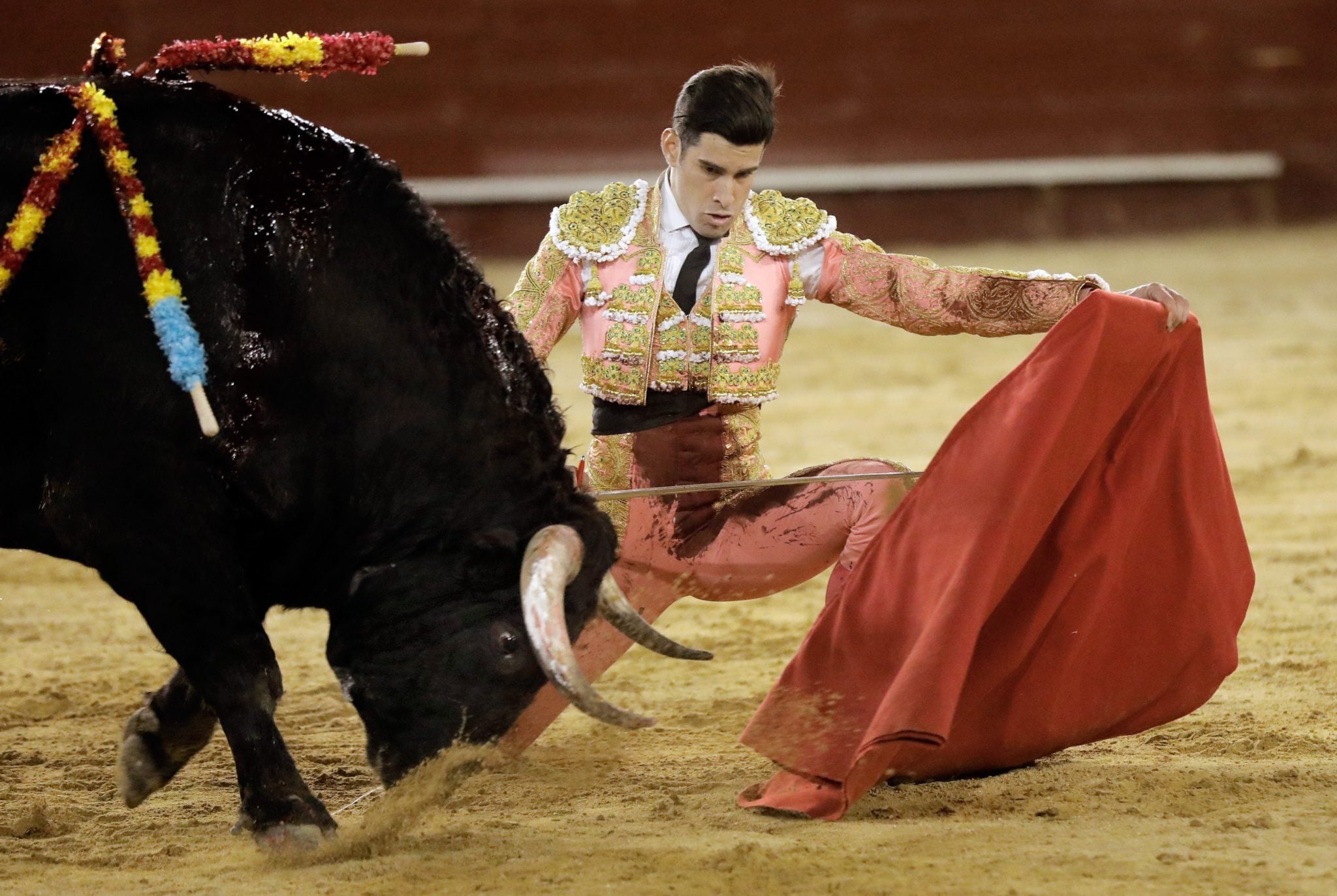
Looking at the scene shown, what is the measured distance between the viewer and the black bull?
7.38 ft

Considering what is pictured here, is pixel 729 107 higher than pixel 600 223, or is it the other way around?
pixel 729 107

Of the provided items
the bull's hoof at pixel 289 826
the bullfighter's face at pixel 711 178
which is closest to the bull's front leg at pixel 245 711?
the bull's hoof at pixel 289 826

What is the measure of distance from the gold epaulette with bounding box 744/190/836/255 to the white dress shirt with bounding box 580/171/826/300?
0.02m

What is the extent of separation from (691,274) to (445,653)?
0.81 metres

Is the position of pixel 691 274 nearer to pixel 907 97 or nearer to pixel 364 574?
pixel 364 574

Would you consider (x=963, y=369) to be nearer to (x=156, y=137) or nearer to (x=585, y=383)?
(x=585, y=383)

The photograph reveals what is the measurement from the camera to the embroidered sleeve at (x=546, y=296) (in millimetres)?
2643

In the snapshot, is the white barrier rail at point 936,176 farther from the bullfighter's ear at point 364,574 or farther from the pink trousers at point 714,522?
the bullfighter's ear at point 364,574

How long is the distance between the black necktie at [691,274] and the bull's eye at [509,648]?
69cm

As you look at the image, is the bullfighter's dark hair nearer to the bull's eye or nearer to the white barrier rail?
the bull's eye

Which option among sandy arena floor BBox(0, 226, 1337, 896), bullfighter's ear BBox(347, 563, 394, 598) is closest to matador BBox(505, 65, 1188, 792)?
sandy arena floor BBox(0, 226, 1337, 896)

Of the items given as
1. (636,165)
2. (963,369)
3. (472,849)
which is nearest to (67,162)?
(472,849)

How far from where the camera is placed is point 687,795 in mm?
2566

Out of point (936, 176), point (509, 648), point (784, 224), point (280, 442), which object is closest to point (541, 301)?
point (784, 224)
